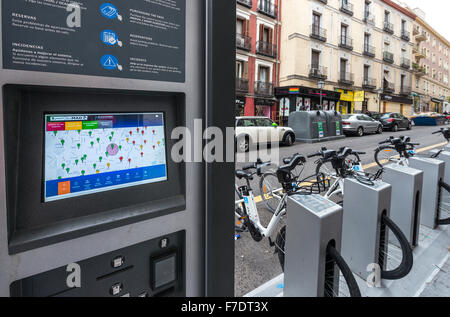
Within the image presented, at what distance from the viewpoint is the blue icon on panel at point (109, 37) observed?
0.98 metres

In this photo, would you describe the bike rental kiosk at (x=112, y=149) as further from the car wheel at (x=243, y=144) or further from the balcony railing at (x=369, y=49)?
the balcony railing at (x=369, y=49)

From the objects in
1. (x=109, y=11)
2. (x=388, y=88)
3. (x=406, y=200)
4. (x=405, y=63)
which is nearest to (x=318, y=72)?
(x=388, y=88)

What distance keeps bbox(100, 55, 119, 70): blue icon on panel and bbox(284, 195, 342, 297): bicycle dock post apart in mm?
1332

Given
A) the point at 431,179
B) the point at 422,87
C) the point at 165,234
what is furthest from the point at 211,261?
the point at 422,87

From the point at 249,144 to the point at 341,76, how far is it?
56.6 ft

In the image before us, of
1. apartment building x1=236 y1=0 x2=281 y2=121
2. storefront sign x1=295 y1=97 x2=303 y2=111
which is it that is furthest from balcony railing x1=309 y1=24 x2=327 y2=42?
storefront sign x1=295 y1=97 x2=303 y2=111

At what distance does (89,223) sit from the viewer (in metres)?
0.99

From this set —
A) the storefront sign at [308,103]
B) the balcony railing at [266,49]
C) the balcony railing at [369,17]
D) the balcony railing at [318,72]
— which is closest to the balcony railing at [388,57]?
the balcony railing at [369,17]

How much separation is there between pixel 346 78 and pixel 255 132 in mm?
17142

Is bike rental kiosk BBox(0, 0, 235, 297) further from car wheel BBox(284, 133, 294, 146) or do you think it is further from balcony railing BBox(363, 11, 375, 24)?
balcony railing BBox(363, 11, 375, 24)

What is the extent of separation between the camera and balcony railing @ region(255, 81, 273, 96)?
19.4m

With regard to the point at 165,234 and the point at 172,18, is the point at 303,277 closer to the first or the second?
the point at 165,234

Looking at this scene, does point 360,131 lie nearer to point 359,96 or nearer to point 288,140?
point 288,140

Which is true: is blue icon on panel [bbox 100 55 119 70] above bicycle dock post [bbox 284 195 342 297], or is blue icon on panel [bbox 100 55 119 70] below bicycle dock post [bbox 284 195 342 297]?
above
